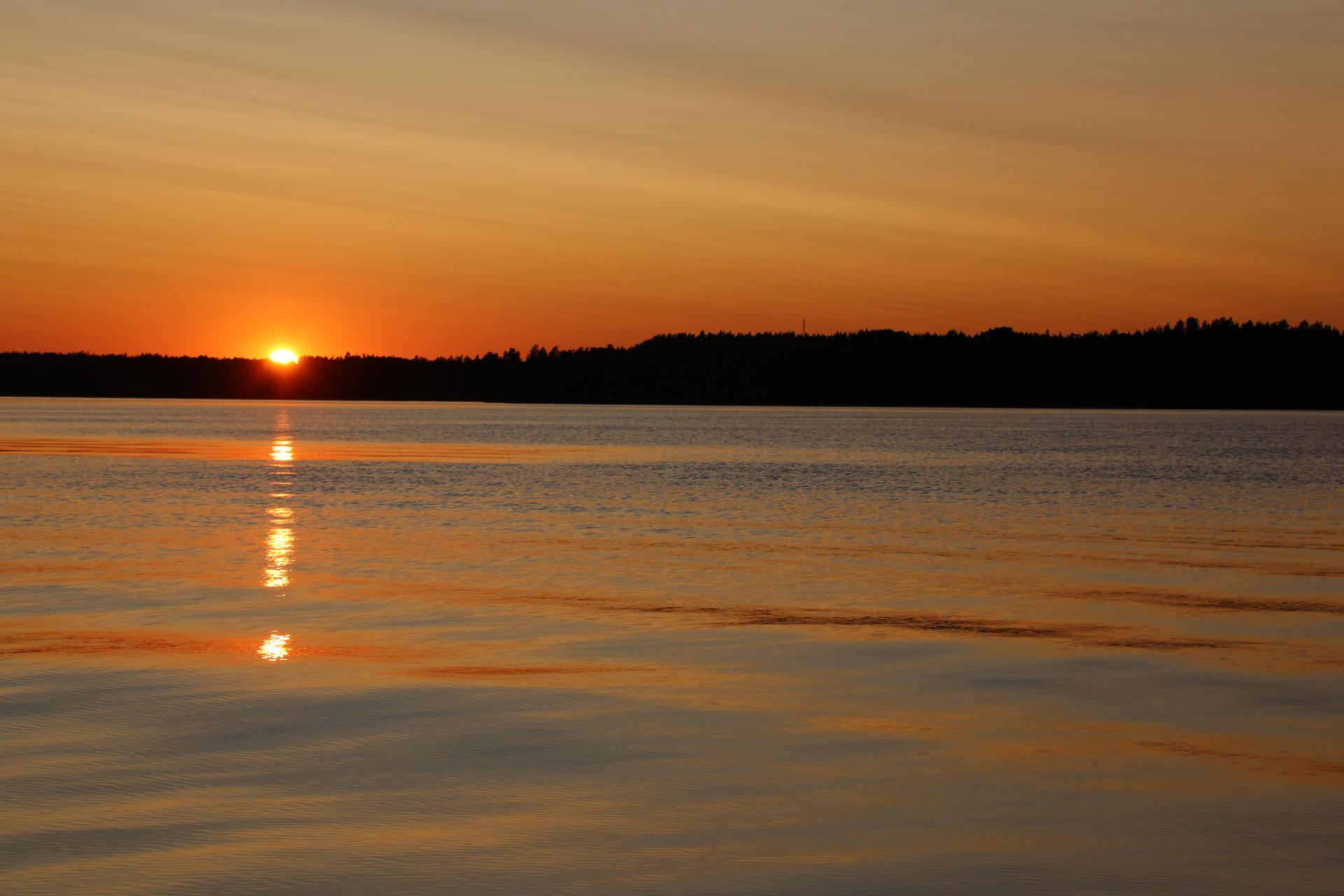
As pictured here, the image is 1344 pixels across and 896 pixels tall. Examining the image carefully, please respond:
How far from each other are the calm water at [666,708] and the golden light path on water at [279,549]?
0.54 feet

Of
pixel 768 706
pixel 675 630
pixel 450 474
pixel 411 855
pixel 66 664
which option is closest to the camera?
pixel 411 855

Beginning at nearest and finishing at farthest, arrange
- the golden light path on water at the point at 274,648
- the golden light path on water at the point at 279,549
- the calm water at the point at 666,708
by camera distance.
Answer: the calm water at the point at 666,708
the golden light path on water at the point at 274,648
the golden light path on water at the point at 279,549

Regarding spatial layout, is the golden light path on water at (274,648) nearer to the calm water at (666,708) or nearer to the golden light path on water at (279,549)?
the golden light path on water at (279,549)

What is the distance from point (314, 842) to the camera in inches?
295

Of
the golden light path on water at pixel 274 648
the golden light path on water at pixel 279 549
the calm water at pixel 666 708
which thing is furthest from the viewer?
the golden light path on water at pixel 279 549

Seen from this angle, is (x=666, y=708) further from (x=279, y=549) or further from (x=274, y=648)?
(x=279, y=549)

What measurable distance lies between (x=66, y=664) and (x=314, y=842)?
6.31m

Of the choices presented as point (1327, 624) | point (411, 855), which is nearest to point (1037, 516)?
point (1327, 624)

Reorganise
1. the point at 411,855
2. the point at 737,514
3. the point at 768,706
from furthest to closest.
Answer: the point at 737,514 < the point at 768,706 < the point at 411,855

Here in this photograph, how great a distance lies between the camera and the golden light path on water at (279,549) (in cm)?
1347

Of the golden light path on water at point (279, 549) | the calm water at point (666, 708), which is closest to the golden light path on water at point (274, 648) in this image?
the golden light path on water at point (279, 549)

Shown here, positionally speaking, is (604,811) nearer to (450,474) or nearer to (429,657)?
(429,657)

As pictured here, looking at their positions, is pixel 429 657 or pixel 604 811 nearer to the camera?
pixel 604 811

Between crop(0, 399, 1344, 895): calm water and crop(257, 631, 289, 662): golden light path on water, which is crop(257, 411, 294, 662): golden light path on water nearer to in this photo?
crop(257, 631, 289, 662): golden light path on water
